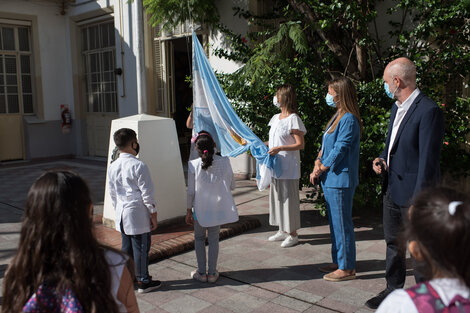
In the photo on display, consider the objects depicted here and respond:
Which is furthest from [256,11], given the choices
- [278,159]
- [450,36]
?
[278,159]

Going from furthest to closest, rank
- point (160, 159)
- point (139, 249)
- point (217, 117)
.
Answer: point (217, 117) < point (160, 159) < point (139, 249)

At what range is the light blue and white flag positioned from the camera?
17.3 feet

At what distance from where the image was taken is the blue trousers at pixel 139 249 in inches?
146

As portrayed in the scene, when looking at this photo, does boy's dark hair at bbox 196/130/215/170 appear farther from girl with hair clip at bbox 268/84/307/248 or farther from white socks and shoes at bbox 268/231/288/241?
white socks and shoes at bbox 268/231/288/241

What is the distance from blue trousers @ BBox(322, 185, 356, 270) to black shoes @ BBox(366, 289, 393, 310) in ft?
1.59

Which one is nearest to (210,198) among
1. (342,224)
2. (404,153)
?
(342,224)

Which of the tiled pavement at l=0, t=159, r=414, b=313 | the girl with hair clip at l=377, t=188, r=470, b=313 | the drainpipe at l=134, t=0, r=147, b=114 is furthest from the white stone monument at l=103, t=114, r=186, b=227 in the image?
the girl with hair clip at l=377, t=188, r=470, b=313

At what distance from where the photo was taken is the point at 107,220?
18.0ft

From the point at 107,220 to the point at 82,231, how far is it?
4102mm

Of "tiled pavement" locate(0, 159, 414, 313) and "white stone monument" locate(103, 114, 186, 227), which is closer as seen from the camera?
"tiled pavement" locate(0, 159, 414, 313)

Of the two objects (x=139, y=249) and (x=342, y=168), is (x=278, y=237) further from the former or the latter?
(x=139, y=249)

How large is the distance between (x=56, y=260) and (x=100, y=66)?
11402 millimetres

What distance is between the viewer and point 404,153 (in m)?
3.12

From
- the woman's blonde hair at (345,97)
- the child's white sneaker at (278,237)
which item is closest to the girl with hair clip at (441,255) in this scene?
the woman's blonde hair at (345,97)
